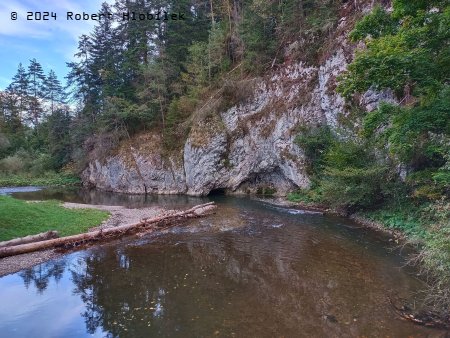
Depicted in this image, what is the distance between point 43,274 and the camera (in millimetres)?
10914

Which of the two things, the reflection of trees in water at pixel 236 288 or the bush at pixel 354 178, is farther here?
the bush at pixel 354 178

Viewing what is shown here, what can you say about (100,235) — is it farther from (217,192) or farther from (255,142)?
(217,192)

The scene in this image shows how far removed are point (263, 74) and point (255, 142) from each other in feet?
23.0

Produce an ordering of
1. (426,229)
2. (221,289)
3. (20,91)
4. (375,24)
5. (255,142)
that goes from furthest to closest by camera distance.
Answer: (20,91) → (255,142) → (426,229) → (375,24) → (221,289)

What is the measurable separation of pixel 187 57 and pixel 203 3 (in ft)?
27.4

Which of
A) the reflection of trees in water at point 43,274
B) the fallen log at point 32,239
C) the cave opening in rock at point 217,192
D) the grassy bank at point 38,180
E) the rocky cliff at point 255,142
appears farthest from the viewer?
the grassy bank at point 38,180

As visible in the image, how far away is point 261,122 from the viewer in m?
29.3

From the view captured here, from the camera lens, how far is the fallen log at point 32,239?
41.1 feet

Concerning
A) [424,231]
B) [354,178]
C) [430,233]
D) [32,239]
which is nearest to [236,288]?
[430,233]

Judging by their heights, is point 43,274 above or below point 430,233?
below

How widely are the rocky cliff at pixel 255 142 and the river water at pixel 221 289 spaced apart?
39.2ft

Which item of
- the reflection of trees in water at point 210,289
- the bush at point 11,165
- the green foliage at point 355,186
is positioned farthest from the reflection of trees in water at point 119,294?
the bush at point 11,165

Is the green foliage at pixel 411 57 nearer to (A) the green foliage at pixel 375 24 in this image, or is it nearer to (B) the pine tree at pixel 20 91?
(A) the green foliage at pixel 375 24

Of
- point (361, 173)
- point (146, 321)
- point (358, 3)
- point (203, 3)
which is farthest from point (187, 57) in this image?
point (146, 321)
